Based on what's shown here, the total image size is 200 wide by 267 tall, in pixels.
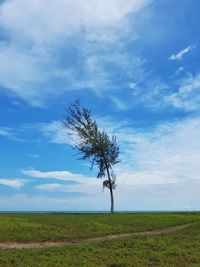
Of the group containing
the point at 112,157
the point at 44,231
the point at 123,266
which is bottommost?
the point at 123,266

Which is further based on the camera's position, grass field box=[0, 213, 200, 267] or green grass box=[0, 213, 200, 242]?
green grass box=[0, 213, 200, 242]

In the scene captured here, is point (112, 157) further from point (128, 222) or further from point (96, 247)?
point (96, 247)

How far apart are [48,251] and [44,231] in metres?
7.73

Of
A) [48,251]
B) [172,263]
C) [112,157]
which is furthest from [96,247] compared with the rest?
[112,157]

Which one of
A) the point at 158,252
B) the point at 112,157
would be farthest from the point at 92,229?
the point at 112,157

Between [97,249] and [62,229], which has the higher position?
[62,229]

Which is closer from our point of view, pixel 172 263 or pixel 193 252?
pixel 172 263

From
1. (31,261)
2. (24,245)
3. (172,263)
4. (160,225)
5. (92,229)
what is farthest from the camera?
(160,225)

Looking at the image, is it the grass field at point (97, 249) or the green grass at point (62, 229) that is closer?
the grass field at point (97, 249)

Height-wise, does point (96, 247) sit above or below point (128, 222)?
below

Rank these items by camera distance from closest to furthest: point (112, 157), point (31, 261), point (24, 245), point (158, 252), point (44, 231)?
point (31, 261) → point (158, 252) → point (24, 245) → point (44, 231) → point (112, 157)

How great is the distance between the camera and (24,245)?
1005 inches

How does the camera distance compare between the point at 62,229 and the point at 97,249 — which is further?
the point at 62,229

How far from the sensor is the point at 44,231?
96.8ft
